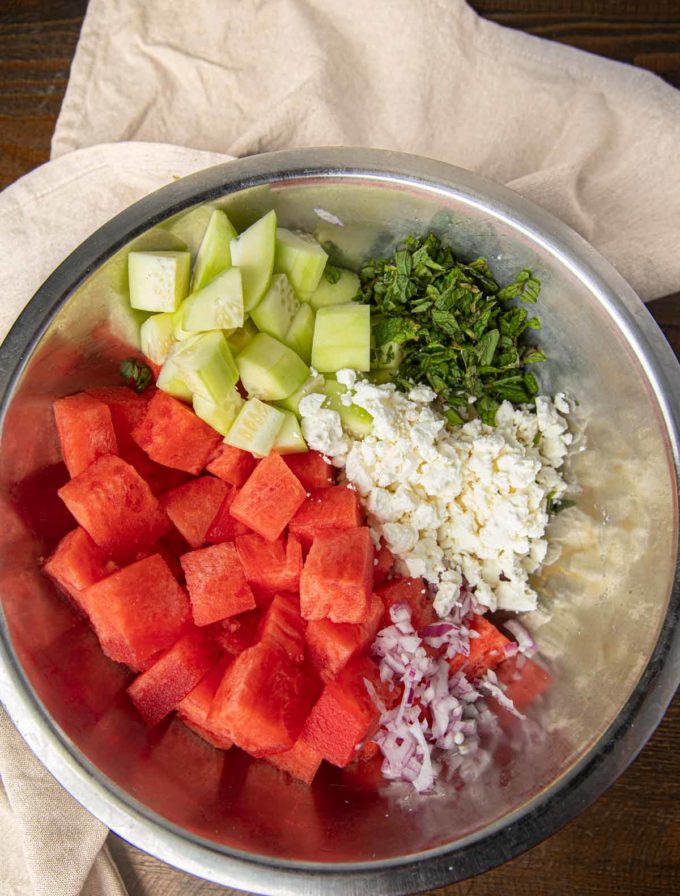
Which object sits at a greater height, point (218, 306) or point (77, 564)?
point (218, 306)

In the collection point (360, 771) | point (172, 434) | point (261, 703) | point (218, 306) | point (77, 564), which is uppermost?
point (218, 306)

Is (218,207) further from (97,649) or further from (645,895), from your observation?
(645,895)

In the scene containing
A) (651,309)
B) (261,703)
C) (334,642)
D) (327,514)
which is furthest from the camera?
(651,309)

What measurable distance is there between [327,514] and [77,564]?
1.94 ft

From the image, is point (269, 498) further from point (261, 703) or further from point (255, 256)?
point (255, 256)

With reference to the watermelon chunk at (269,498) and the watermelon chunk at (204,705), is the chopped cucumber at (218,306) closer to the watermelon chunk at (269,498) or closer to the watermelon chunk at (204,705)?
the watermelon chunk at (269,498)

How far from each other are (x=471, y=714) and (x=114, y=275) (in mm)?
1397

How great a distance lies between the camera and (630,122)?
2170 millimetres

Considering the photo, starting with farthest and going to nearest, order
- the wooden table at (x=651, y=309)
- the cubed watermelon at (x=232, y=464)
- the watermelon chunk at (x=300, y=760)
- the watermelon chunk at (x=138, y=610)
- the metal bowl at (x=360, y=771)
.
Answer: the wooden table at (x=651, y=309) → the cubed watermelon at (x=232, y=464) → the watermelon chunk at (x=300, y=760) → the watermelon chunk at (x=138, y=610) → the metal bowl at (x=360, y=771)

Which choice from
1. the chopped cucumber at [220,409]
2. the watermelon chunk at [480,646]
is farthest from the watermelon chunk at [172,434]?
the watermelon chunk at [480,646]

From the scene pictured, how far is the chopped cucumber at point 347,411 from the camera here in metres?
1.91

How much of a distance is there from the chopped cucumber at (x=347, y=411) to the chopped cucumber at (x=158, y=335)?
41cm

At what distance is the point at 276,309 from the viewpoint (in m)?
1.86

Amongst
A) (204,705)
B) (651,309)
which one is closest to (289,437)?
(204,705)
